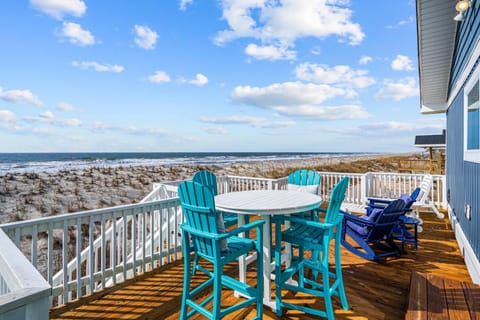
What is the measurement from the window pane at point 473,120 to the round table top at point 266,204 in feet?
6.77

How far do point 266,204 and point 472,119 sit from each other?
293cm

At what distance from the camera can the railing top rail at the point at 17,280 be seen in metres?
0.72

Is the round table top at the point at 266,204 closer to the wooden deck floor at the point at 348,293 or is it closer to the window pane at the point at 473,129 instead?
the wooden deck floor at the point at 348,293

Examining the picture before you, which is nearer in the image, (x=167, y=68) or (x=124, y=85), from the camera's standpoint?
(x=167, y=68)

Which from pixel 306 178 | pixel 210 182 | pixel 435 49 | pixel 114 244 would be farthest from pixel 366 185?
pixel 114 244

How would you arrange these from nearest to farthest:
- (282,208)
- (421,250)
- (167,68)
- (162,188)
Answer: (282,208), (421,250), (162,188), (167,68)

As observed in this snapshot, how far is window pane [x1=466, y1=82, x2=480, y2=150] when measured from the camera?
114 inches

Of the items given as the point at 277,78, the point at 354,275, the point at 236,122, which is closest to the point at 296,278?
the point at 354,275

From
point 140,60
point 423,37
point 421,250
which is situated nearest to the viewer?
point 421,250

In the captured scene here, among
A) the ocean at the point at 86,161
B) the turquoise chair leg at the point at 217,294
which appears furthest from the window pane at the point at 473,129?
the ocean at the point at 86,161

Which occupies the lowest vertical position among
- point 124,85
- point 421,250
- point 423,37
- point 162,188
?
point 421,250

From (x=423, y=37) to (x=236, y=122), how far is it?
22.5 metres

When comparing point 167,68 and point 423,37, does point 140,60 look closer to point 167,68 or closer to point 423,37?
point 167,68

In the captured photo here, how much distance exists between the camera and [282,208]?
2.24m
